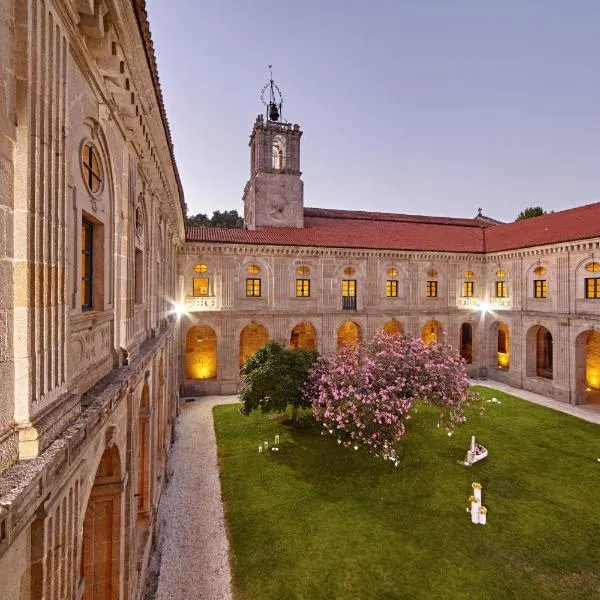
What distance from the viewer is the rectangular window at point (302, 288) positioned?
2794cm

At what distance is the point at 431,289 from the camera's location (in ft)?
102

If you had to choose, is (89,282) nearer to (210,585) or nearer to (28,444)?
(28,444)

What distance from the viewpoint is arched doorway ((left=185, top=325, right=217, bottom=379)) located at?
29078 mm

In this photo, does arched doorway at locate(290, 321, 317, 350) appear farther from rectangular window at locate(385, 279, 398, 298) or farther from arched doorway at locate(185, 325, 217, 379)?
rectangular window at locate(385, 279, 398, 298)

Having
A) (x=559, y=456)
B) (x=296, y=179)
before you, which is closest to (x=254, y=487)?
(x=559, y=456)

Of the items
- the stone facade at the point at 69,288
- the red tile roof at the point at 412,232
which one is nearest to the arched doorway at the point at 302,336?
the red tile roof at the point at 412,232

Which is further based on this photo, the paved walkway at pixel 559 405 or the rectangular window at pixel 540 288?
the rectangular window at pixel 540 288

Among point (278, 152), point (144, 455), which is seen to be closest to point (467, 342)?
point (278, 152)

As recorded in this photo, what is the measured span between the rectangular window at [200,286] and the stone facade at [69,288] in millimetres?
18549

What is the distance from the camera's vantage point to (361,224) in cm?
3234

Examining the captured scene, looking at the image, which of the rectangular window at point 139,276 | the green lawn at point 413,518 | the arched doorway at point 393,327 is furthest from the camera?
Result: the arched doorway at point 393,327

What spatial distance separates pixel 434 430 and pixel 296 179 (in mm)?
22404

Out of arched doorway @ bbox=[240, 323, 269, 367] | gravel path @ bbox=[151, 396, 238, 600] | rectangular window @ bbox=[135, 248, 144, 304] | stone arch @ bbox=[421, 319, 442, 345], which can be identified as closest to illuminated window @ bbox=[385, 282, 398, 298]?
stone arch @ bbox=[421, 319, 442, 345]

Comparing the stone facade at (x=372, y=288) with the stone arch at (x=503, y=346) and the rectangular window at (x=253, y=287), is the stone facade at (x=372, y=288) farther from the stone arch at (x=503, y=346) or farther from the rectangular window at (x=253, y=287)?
the stone arch at (x=503, y=346)
